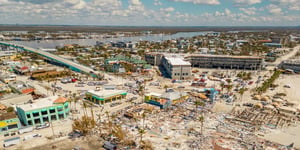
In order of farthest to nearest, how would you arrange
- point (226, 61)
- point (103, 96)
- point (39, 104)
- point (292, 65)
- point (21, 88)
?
point (226, 61) → point (292, 65) → point (21, 88) → point (103, 96) → point (39, 104)

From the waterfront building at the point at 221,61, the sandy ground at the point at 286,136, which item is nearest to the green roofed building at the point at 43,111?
the sandy ground at the point at 286,136

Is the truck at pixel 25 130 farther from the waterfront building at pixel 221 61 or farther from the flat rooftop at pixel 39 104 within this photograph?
the waterfront building at pixel 221 61

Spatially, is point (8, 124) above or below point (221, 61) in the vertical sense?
below

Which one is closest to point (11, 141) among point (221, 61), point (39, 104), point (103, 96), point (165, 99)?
point (39, 104)

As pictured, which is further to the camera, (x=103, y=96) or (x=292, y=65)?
(x=292, y=65)

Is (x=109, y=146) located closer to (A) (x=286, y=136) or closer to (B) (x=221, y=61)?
(A) (x=286, y=136)

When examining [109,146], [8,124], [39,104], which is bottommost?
[109,146]

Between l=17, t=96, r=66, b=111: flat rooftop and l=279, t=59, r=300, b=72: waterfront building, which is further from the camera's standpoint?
l=279, t=59, r=300, b=72: waterfront building

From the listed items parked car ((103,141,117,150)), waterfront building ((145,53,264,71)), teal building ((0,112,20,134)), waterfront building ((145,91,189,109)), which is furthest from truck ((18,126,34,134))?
waterfront building ((145,53,264,71))

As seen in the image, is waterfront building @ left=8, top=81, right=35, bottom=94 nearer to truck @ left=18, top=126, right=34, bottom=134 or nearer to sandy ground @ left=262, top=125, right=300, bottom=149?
truck @ left=18, top=126, right=34, bottom=134
